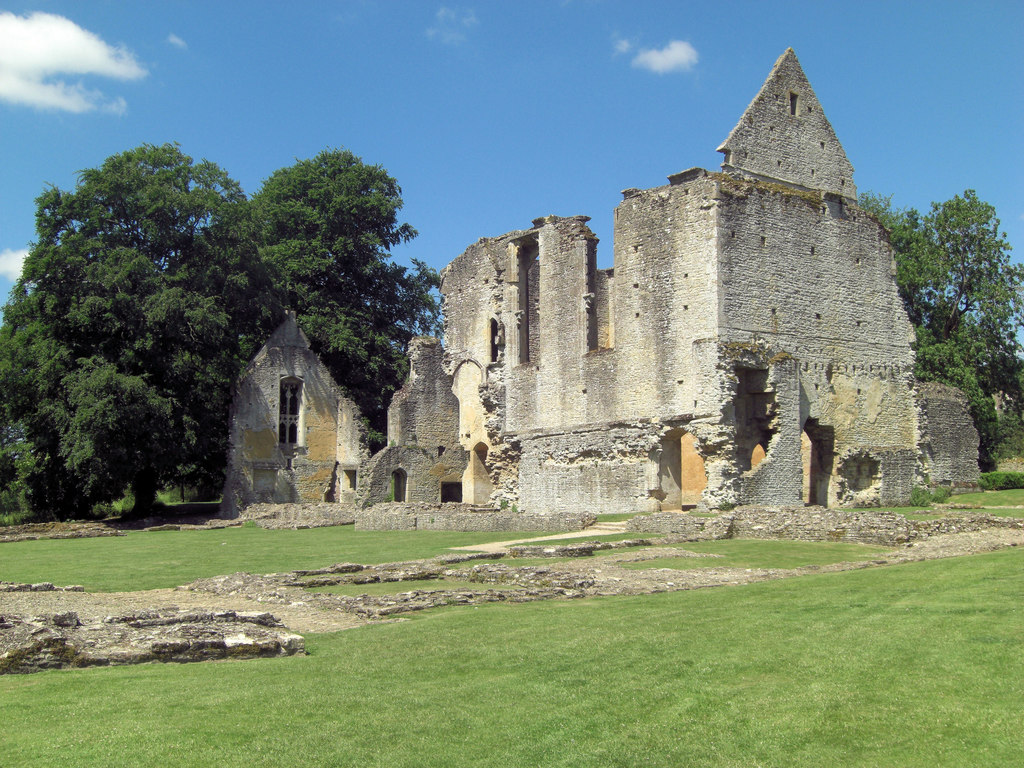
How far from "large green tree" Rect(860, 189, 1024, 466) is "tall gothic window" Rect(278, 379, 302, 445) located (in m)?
22.7

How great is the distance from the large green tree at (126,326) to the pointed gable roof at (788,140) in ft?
57.9

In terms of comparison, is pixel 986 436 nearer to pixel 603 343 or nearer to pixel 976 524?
pixel 603 343

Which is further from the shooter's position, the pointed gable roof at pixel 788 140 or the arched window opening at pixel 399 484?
the arched window opening at pixel 399 484

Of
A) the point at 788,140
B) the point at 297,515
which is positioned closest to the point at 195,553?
the point at 297,515

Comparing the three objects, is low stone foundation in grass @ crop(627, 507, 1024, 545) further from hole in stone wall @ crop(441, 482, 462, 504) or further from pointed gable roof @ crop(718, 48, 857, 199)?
hole in stone wall @ crop(441, 482, 462, 504)

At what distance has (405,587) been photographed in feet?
41.0

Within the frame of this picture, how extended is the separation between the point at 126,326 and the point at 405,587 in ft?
76.8

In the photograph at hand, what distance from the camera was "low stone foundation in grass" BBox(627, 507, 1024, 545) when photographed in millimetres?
16906

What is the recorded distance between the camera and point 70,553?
20.0m

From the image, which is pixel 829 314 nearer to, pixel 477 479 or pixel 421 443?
pixel 477 479

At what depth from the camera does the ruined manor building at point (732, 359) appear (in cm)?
2491

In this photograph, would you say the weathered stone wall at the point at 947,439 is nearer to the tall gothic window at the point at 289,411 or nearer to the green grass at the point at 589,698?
the green grass at the point at 589,698

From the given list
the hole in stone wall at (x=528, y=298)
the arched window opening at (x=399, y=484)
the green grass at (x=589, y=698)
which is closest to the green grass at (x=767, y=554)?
the green grass at (x=589, y=698)

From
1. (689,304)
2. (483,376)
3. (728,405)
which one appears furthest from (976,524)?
(483,376)
